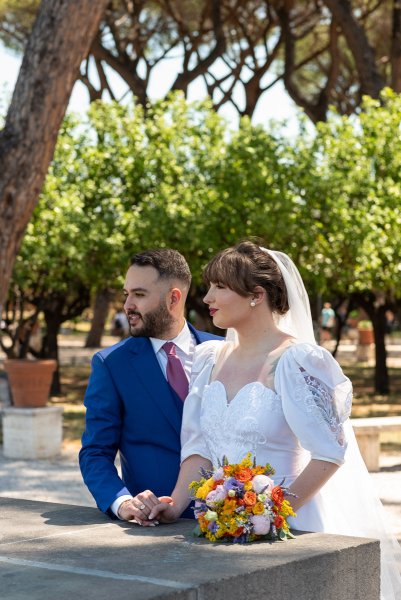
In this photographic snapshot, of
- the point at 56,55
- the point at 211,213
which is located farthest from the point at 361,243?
the point at 56,55

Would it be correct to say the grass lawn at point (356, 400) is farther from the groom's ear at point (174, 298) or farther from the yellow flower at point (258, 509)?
the yellow flower at point (258, 509)

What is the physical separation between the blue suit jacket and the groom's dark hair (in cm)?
30

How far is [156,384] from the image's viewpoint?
12.1ft

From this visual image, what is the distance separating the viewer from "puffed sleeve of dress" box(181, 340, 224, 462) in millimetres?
3518

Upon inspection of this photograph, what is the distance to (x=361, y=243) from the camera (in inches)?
745

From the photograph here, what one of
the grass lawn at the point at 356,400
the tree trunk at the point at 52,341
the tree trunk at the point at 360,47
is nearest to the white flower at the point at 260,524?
the grass lawn at the point at 356,400

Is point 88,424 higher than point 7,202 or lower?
lower

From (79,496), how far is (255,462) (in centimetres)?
712

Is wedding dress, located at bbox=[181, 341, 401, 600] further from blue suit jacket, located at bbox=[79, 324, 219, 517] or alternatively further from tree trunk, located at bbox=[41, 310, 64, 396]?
tree trunk, located at bbox=[41, 310, 64, 396]

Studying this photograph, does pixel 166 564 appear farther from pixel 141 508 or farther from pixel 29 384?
pixel 29 384

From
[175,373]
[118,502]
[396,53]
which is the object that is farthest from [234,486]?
[396,53]

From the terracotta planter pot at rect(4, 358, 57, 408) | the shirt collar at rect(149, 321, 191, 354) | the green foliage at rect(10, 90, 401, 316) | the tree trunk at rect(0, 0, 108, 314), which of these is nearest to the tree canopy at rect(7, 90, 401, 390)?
the green foliage at rect(10, 90, 401, 316)

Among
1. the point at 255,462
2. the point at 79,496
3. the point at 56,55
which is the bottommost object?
the point at 79,496

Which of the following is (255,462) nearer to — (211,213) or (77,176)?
(211,213)
